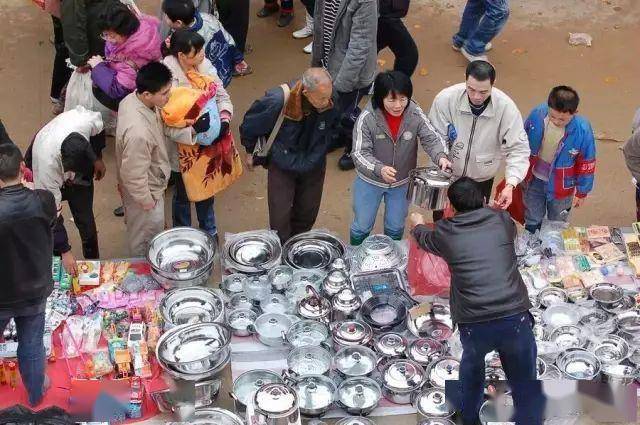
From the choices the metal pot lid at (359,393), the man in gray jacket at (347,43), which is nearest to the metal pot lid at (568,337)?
the metal pot lid at (359,393)

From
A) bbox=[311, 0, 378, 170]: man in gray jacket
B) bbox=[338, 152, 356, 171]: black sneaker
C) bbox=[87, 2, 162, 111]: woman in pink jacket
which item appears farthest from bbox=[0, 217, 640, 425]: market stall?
bbox=[338, 152, 356, 171]: black sneaker

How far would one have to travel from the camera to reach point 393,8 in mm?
6660

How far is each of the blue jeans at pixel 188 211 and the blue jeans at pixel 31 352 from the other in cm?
144

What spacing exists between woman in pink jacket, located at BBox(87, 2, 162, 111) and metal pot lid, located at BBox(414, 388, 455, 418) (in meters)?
2.46

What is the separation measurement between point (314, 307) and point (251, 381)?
614mm

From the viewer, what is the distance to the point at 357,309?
5023mm

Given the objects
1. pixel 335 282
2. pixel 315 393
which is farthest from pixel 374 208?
pixel 315 393

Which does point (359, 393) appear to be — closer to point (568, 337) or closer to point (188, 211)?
point (568, 337)

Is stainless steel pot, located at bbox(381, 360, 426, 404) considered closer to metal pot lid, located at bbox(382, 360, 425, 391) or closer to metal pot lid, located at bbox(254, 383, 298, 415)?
metal pot lid, located at bbox(382, 360, 425, 391)

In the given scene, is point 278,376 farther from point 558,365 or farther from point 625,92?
point 625,92

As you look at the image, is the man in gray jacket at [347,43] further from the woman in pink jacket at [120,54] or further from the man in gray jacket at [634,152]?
the man in gray jacket at [634,152]

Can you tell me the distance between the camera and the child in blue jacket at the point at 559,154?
5.31 m

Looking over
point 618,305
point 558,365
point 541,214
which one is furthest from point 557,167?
point 558,365

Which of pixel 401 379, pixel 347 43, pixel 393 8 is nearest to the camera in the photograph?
pixel 401 379
